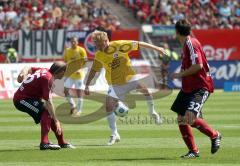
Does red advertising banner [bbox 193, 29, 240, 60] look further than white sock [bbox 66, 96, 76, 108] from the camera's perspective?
Yes

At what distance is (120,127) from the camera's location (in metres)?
19.3

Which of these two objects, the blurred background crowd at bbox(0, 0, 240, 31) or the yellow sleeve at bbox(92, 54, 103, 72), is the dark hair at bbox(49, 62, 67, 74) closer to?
the yellow sleeve at bbox(92, 54, 103, 72)

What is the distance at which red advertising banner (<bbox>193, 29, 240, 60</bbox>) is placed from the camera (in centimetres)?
4107

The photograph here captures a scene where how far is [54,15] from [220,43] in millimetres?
8969

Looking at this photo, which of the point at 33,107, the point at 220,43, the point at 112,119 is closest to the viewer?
the point at 33,107

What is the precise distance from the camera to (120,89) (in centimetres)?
1672

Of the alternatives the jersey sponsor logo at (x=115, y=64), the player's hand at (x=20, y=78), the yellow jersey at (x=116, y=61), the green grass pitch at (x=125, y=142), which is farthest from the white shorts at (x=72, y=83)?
the player's hand at (x=20, y=78)

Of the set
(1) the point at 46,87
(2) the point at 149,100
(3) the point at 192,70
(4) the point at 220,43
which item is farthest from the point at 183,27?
Answer: (4) the point at 220,43

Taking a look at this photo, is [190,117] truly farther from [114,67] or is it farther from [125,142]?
[114,67]

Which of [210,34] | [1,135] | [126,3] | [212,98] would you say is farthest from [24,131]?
[126,3]

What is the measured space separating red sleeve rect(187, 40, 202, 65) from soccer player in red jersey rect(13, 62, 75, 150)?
9.20 ft

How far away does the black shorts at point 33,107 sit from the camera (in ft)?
47.8

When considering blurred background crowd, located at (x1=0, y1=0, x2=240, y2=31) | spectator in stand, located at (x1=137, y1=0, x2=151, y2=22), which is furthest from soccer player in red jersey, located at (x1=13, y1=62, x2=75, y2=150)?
spectator in stand, located at (x1=137, y1=0, x2=151, y2=22)

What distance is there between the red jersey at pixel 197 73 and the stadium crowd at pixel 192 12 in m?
30.3
